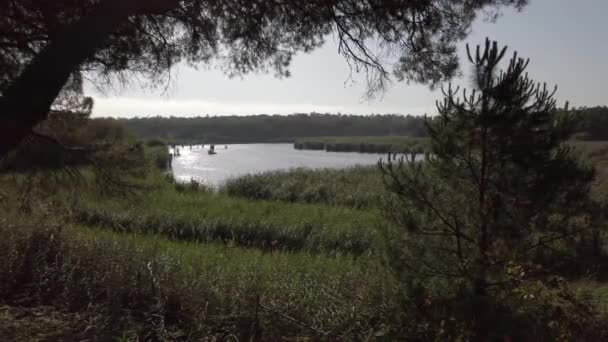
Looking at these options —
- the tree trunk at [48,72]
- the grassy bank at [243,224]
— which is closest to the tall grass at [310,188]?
the grassy bank at [243,224]

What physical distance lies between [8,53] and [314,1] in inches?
121

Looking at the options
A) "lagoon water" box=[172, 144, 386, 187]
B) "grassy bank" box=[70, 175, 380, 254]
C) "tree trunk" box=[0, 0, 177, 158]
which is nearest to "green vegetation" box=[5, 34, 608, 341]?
"tree trunk" box=[0, 0, 177, 158]

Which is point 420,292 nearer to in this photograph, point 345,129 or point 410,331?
point 410,331

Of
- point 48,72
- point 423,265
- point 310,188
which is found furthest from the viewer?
point 310,188

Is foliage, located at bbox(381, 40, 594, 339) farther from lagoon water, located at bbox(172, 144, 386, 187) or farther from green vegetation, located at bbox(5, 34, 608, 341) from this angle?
lagoon water, located at bbox(172, 144, 386, 187)

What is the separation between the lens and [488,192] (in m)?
3.62

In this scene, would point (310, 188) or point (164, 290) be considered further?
point (310, 188)

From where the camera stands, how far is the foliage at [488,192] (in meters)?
3.55

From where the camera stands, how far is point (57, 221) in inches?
224

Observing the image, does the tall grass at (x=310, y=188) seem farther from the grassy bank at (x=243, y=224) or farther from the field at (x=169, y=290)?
the field at (x=169, y=290)

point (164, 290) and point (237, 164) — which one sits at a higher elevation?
point (164, 290)

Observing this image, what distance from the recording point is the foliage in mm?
3549

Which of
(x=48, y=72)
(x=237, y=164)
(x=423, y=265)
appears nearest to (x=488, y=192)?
(x=423, y=265)

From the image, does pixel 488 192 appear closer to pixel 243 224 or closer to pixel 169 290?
pixel 169 290
